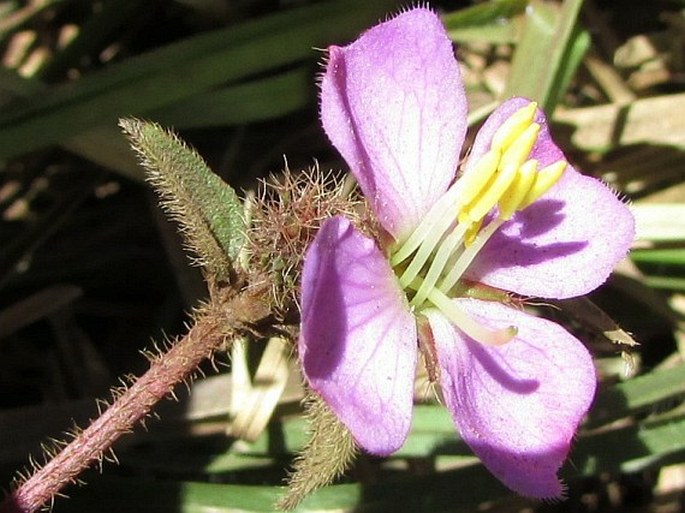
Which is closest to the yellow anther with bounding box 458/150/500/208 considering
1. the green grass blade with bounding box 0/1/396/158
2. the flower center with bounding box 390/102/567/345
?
the flower center with bounding box 390/102/567/345

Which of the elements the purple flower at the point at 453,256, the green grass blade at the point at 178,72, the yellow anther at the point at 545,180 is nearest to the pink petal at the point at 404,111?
the purple flower at the point at 453,256

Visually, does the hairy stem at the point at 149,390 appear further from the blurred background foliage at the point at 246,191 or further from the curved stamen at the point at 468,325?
the blurred background foliage at the point at 246,191

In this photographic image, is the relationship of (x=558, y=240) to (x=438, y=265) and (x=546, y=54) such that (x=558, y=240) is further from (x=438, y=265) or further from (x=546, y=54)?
(x=546, y=54)

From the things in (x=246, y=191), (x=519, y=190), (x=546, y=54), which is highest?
(x=519, y=190)

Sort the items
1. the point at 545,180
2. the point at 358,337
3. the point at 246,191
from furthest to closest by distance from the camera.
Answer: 1. the point at 246,191
2. the point at 545,180
3. the point at 358,337

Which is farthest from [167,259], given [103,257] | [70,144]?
[70,144]

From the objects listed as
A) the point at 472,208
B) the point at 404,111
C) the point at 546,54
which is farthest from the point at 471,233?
the point at 546,54
